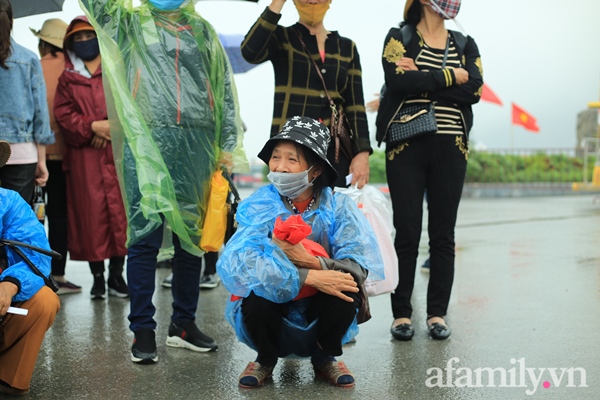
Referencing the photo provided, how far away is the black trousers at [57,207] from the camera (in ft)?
18.7

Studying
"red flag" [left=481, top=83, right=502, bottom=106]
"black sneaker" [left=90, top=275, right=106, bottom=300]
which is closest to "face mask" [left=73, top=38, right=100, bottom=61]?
"black sneaker" [left=90, top=275, right=106, bottom=300]

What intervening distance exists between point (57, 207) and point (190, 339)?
2132 millimetres

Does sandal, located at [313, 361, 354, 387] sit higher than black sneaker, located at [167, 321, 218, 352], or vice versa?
sandal, located at [313, 361, 354, 387]

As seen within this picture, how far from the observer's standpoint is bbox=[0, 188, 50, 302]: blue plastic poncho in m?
3.30

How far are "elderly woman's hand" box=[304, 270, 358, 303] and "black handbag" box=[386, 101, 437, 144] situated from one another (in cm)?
133

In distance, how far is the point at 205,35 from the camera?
4.10m

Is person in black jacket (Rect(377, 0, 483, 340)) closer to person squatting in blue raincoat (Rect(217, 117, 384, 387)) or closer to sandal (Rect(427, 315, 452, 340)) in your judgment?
sandal (Rect(427, 315, 452, 340))

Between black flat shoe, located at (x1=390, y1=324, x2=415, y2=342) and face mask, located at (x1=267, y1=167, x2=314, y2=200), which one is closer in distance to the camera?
face mask, located at (x1=267, y1=167, x2=314, y2=200)

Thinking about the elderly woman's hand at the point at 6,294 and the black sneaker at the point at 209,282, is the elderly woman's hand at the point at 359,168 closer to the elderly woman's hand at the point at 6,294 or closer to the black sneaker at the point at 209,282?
the elderly woman's hand at the point at 6,294

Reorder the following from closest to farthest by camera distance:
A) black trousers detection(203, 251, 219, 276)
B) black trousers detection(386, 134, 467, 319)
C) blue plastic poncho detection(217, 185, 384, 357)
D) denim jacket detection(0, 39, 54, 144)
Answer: blue plastic poncho detection(217, 185, 384, 357), black trousers detection(386, 134, 467, 319), denim jacket detection(0, 39, 54, 144), black trousers detection(203, 251, 219, 276)

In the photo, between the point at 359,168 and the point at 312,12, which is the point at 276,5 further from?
the point at 359,168

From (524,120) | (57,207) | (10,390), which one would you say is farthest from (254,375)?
(524,120)

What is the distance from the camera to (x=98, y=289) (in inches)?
221

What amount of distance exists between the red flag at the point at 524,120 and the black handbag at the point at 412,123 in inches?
746
